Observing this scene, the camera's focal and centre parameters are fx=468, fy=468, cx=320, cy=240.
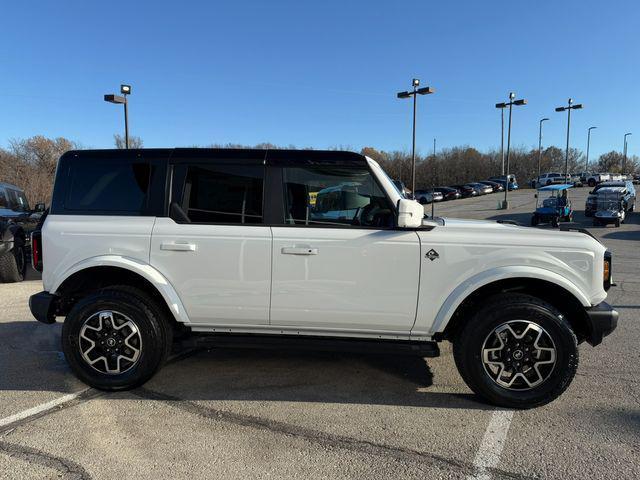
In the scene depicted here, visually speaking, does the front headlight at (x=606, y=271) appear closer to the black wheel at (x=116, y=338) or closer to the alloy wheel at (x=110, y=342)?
the black wheel at (x=116, y=338)

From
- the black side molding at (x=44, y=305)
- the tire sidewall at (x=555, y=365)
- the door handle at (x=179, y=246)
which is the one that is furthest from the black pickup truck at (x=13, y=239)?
the tire sidewall at (x=555, y=365)

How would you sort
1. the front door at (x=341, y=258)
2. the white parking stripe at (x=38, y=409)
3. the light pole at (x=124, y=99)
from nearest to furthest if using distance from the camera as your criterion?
the white parking stripe at (x=38, y=409), the front door at (x=341, y=258), the light pole at (x=124, y=99)

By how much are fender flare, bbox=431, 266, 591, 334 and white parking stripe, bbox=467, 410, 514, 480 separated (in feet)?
2.55

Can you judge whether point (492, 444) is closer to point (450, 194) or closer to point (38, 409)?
point (38, 409)

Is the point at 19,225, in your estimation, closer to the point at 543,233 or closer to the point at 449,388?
the point at 449,388

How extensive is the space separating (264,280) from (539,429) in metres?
2.28

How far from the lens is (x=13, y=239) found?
845cm

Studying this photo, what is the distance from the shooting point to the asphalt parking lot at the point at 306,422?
9.35 feet

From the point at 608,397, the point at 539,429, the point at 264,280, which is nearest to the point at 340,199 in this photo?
the point at 264,280

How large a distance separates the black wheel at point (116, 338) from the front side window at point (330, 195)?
4.66ft

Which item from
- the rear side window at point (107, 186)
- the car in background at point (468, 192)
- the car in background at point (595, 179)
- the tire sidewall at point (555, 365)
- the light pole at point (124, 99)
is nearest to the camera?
the tire sidewall at point (555, 365)

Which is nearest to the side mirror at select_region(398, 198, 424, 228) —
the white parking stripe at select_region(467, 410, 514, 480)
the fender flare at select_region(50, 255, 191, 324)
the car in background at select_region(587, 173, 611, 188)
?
the white parking stripe at select_region(467, 410, 514, 480)

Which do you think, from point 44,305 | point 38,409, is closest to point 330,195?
point 44,305

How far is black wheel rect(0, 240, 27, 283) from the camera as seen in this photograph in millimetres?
8453
